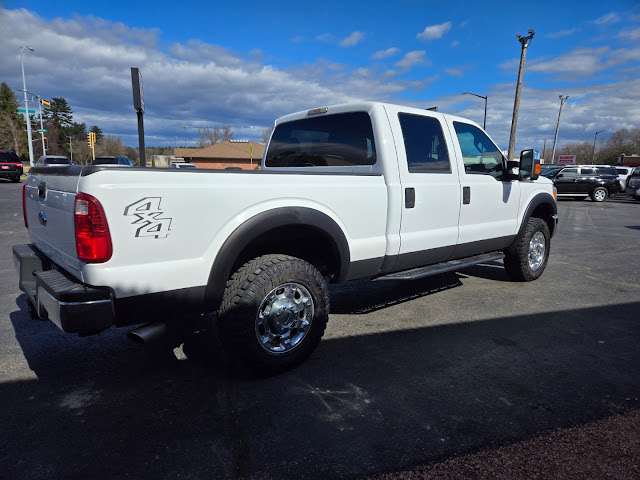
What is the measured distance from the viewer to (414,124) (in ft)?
13.1

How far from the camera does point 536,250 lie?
5.64 metres

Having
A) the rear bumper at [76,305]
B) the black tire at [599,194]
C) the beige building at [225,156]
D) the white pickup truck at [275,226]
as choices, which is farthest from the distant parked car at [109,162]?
the beige building at [225,156]

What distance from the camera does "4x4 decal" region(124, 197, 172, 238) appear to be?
2285mm

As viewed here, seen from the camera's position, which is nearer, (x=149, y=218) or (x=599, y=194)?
(x=149, y=218)

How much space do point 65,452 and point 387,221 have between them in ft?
8.80

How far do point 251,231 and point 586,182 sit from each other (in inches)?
868

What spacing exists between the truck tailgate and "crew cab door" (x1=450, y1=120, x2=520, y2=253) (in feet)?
11.3

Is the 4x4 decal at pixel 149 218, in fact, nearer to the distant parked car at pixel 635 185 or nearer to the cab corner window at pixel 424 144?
the cab corner window at pixel 424 144

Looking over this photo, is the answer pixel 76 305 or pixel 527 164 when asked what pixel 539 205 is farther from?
pixel 76 305

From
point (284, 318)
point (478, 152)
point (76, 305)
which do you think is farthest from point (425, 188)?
point (76, 305)

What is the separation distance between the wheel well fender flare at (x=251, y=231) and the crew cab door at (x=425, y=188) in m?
0.94

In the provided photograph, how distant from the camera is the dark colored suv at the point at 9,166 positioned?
2322cm

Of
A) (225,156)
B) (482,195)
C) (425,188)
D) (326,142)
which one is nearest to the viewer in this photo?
(425,188)

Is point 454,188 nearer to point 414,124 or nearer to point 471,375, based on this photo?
point 414,124
